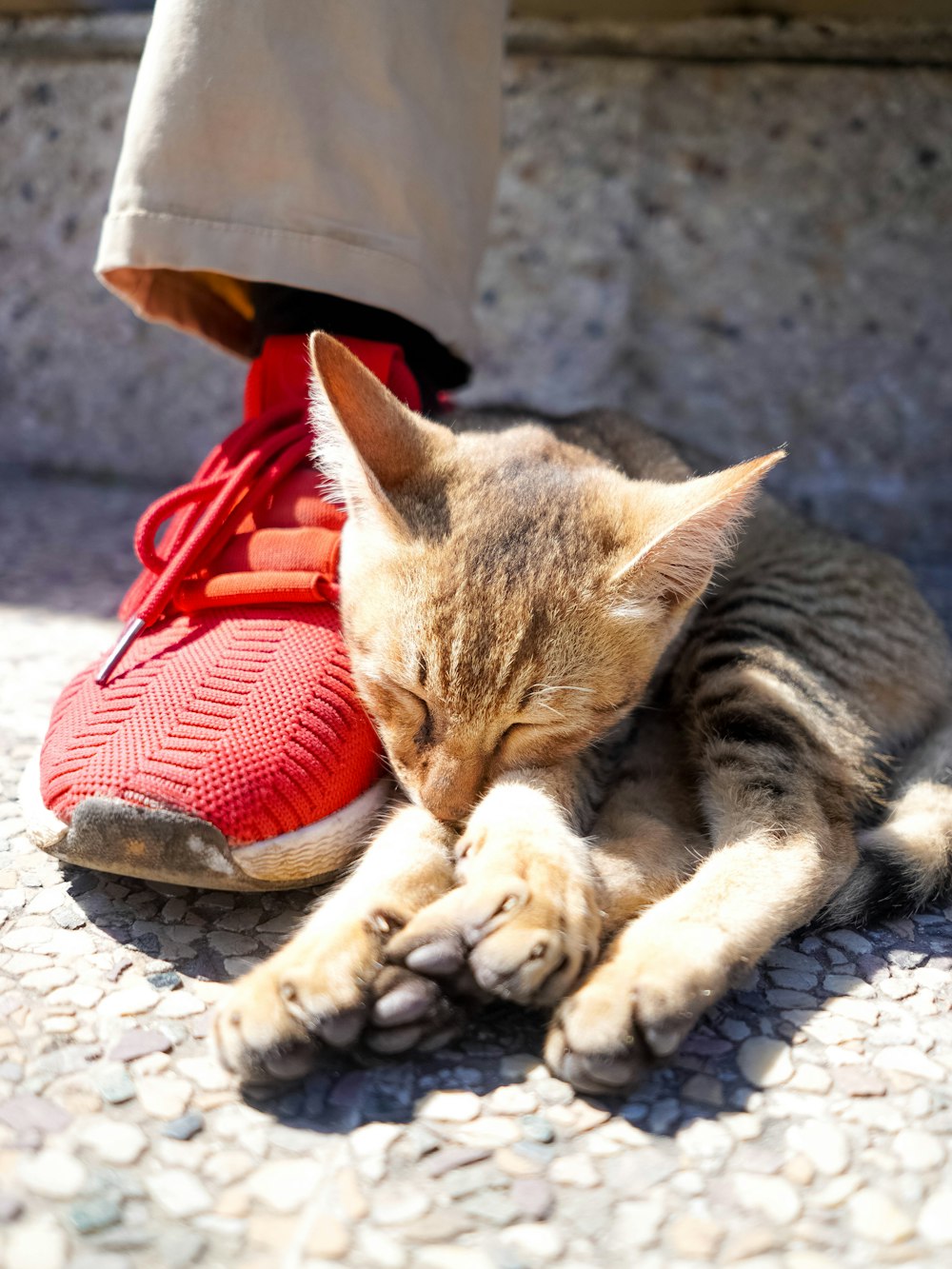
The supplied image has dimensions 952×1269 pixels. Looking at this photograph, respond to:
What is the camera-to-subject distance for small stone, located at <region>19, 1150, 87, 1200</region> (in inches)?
39.9

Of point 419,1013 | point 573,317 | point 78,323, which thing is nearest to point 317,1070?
point 419,1013

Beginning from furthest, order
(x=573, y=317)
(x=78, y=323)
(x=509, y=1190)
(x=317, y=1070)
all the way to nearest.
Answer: (x=78, y=323) → (x=573, y=317) → (x=317, y=1070) → (x=509, y=1190)

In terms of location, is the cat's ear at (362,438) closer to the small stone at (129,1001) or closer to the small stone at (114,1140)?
the small stone at (129,1001)

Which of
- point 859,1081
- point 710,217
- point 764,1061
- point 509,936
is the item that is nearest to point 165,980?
point 509,936

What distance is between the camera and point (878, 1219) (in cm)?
105

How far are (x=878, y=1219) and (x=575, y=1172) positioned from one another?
12.3 inches

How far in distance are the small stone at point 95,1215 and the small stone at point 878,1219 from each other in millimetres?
744

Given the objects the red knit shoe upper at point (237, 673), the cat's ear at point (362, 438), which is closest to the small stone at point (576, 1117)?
A: the red knit shoe upper at point (237, 673)

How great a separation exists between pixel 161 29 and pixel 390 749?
1397 millimetres

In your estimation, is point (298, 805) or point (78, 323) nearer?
point (298, 805)

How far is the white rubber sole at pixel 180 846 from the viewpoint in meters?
1.39

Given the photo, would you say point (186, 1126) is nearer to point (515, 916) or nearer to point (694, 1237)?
point (515, 916)

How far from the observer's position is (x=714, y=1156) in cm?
112

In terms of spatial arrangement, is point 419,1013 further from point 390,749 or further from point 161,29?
point 161,29
